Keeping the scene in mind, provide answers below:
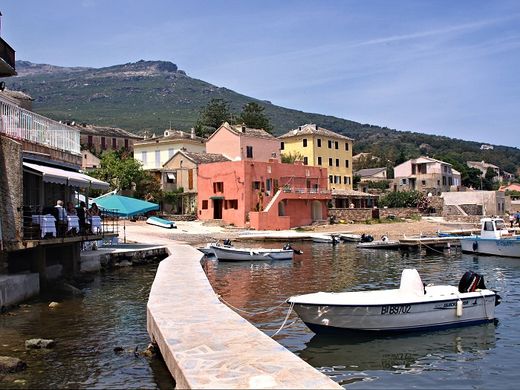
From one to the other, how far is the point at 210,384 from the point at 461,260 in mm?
33435

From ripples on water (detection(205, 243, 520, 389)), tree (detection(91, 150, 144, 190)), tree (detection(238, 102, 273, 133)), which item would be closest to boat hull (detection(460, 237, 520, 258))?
ripples on water (detection(205, 243, 520, 389))

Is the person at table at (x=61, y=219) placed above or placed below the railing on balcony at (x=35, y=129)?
below

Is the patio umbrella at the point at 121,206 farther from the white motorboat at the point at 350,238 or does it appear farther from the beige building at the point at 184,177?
the beige building at the point at 184,177

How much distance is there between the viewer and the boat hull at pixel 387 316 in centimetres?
1528

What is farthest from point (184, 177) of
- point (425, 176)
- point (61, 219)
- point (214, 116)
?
point (425, 176)

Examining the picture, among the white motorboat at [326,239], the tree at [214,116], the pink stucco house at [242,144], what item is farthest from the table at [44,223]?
the tree at [214,116]

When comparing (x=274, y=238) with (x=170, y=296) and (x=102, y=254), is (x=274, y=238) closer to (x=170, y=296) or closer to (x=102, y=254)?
(x=102, y=254)

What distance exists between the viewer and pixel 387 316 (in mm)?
15664

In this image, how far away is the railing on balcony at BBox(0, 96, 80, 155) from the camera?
20.8m

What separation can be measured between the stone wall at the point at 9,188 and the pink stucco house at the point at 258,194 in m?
41.3

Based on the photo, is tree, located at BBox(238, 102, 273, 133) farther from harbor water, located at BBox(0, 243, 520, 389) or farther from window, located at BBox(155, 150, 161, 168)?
harbor water, located at BBox(0, 243, 520, 389)

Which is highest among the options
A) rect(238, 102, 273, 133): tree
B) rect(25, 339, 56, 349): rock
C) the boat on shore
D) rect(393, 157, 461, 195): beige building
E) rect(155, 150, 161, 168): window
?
rect(238, 102, 273, 133): tree

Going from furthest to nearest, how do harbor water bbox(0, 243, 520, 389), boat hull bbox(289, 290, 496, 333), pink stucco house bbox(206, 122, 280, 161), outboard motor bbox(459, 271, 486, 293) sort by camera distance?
pink stucco house bbox(206, 122, 280, 161)
outboard motor bbox(459, 271, 486, 293)
boat hull bbox(289, 290, 496, 333)
harbor water bbox(0, 243, 520, 389)

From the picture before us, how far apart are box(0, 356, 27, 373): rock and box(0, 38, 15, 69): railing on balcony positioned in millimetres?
16866
